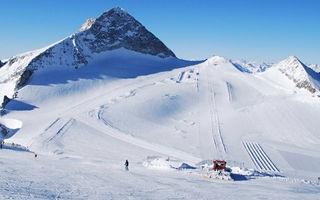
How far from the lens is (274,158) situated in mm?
35281

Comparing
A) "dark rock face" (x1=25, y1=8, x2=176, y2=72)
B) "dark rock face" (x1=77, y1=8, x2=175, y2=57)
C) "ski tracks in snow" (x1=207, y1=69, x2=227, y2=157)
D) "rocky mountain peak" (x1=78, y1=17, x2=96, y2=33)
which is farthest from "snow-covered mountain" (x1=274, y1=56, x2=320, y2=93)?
"rocky mountain peak" (x1=78, y1=17, x2=96, y2=33)

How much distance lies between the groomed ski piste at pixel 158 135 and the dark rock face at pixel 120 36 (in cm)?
604

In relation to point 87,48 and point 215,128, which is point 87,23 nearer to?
point 87,48

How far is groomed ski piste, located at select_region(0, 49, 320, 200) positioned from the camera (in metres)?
19.9

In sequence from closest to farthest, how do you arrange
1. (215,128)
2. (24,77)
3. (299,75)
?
(215,128) < (24,77) < (299,75)

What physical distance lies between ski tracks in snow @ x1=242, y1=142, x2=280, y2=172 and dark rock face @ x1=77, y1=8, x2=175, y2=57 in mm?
50013

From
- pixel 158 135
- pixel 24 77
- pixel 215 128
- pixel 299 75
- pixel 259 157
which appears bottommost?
pixel 259 157

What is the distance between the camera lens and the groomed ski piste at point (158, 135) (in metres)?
19.9

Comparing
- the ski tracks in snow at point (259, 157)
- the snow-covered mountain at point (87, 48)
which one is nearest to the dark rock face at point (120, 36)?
the snow-covered mountain at point (87, 48)

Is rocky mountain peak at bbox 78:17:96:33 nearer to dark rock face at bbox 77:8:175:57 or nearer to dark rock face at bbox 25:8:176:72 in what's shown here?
dark rock face at bbox 25:8:176:72

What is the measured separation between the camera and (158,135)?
4116cm

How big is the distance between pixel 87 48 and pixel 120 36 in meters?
13.1

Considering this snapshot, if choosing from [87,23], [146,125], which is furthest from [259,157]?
[87,23]

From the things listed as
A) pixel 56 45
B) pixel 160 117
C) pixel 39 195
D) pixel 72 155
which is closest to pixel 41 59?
pixel 56 45
